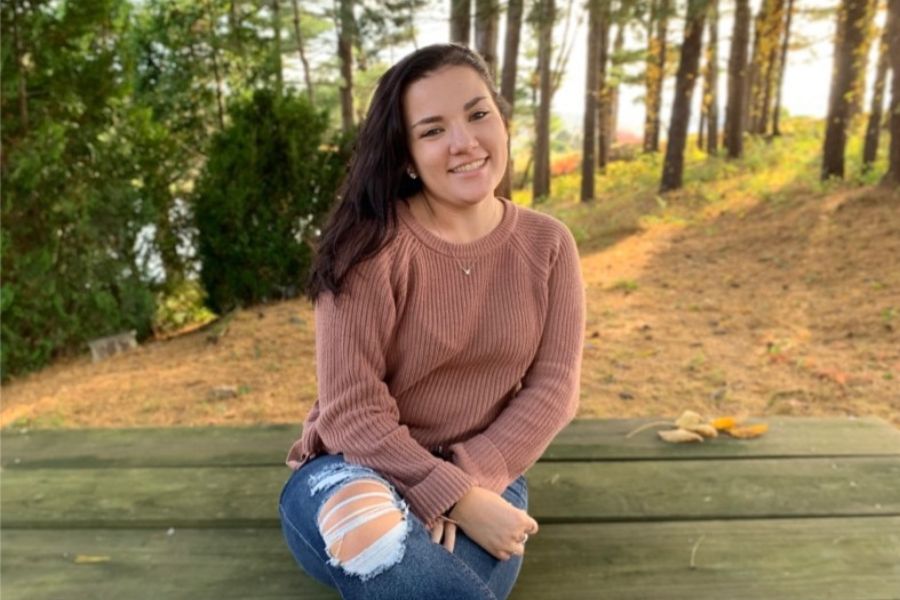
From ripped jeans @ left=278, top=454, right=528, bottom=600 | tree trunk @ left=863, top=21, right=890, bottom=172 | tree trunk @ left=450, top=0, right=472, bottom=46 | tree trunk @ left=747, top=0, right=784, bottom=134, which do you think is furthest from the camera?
tree trunk @ left=747, top=0, right=784, bottom=134

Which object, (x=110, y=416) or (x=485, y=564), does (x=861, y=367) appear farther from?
(x=110, y=416)

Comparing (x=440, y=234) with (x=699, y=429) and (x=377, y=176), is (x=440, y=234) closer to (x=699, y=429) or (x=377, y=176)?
(x=377, y=176)

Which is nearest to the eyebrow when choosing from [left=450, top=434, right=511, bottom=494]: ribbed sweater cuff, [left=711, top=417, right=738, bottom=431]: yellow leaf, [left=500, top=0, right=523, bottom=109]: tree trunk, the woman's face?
the woman's face

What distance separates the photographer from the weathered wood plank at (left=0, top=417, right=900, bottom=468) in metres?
2.12

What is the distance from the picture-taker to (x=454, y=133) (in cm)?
149

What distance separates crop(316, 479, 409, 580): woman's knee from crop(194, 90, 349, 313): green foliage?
15.8 ft

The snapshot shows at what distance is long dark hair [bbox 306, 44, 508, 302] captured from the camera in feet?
4.88

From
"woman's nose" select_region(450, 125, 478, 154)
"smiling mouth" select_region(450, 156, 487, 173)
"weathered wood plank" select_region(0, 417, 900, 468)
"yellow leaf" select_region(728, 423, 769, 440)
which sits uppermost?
"woman's nose" select_region(450, 125, 478, 154)

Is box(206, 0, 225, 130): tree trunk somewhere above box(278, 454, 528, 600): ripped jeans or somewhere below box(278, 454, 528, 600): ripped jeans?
above

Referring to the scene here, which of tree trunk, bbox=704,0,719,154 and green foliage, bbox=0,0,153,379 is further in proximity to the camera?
tree trunk, bbox=704,0,719,154

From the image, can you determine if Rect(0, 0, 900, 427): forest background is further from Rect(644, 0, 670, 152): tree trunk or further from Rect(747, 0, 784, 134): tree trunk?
Rect(644, 0, 670, 152): tree trunk

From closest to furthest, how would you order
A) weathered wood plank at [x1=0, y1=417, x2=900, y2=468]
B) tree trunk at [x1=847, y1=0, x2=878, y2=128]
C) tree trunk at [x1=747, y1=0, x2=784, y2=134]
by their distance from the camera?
A: weathered wood plank at [x1=0, y1=417, x2=900, y2=468] → tree trunk at [x1=847, y1=0, x2=878, y2=128] → tree trunk at [x1=747, y1=0, x2=784, y2=134]

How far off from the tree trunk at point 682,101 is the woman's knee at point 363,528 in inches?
370

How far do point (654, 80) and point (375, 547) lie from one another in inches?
646
